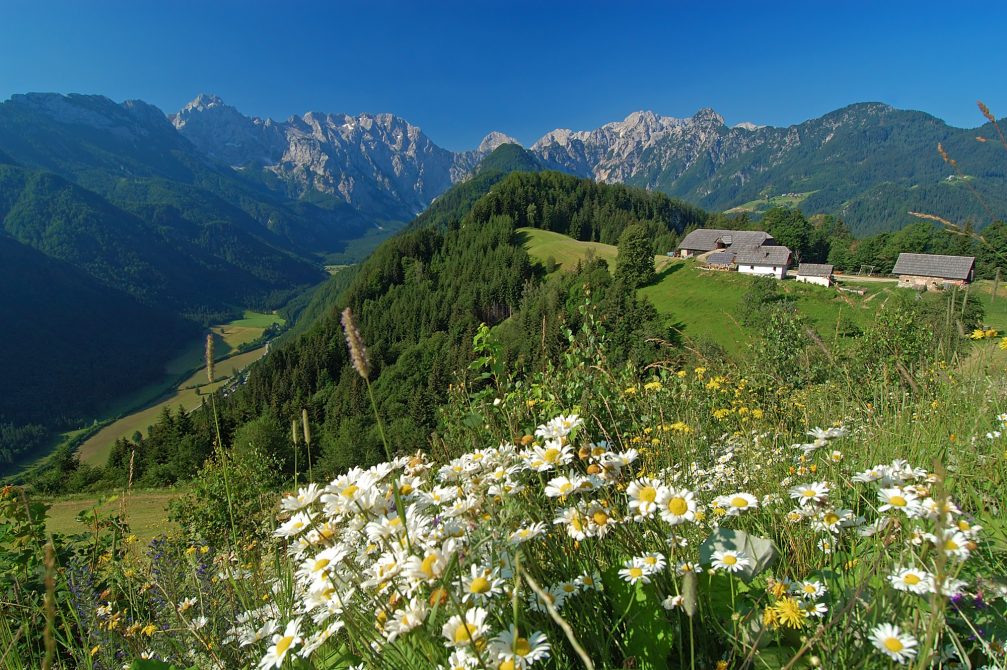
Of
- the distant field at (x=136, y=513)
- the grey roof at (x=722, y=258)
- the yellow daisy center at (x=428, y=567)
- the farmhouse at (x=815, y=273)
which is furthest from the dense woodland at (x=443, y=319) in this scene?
the farmhouse at (x=815, y=273)

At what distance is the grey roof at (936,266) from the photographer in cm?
5941

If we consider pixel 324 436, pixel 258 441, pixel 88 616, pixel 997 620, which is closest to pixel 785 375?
pixel 997 620

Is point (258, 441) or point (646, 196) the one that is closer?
point (258, 441)

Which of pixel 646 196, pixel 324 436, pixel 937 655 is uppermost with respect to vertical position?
pixel 646 196

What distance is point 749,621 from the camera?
1.80m

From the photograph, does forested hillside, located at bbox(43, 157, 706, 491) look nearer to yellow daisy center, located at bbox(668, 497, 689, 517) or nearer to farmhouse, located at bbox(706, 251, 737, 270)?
farmhouse, located at bbox(706, 251, 737, 270)

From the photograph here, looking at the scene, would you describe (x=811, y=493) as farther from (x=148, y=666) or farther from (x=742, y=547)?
(x=148, y=666)

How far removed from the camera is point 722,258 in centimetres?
7550

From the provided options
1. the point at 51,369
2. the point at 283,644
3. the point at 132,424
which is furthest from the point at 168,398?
the point at 283,644

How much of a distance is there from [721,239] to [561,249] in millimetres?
31905

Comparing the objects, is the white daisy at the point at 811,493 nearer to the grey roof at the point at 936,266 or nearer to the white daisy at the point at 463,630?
the white daisy at the point at 463,630

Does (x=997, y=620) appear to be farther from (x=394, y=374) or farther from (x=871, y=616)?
(x=394, y=374)

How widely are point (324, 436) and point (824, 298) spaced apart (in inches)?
2219

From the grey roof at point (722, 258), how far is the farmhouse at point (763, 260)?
33.3 inches
